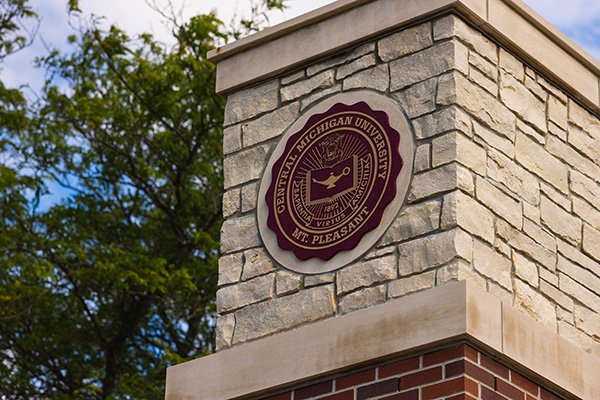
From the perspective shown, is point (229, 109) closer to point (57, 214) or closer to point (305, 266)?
point (305, 266)

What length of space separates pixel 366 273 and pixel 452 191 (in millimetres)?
576

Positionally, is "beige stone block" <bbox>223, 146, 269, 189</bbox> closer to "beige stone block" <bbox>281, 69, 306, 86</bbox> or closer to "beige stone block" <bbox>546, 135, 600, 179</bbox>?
"beige stone block" <bbox>281, 69, 306, 86</bbox>

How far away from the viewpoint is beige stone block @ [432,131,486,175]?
698 cm

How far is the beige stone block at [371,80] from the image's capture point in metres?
7.42

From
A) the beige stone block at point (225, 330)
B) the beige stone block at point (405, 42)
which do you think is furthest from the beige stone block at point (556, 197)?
the beige stone block at point (225, 330)

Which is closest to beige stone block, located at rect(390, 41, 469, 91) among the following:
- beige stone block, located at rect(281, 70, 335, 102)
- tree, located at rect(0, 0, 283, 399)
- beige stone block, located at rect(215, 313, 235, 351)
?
beige stone block, located at rect(281, 70, 335, 102)

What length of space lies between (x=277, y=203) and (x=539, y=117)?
4.72ft

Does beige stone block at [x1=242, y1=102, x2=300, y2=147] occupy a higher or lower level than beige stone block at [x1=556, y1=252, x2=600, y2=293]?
higher

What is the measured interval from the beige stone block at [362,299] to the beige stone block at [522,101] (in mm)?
1238

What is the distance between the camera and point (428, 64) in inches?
287

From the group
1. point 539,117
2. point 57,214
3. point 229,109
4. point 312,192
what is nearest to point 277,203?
point 312,192

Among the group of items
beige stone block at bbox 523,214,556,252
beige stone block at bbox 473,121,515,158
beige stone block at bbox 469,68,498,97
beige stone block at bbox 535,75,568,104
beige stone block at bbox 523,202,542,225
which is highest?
beige stone block at bbox 535,75,568,104

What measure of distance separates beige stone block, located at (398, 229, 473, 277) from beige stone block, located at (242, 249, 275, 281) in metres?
0.81

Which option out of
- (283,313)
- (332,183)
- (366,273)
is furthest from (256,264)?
(366,273)
